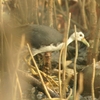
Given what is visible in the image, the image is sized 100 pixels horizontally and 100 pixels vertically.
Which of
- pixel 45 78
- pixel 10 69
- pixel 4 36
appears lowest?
pixel 45 78

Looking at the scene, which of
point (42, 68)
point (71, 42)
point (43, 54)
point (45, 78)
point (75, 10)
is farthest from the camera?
point (75, 10)

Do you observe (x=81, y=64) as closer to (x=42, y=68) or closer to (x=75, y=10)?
(x=42, y=68)

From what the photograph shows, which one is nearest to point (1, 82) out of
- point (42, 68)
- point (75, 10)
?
point (42, 68)

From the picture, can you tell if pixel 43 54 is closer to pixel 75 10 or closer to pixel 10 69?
pixel 75 10

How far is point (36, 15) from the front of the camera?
2188 mm

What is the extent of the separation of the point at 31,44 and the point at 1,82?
2.95 feet

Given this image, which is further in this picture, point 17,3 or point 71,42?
point 71,42

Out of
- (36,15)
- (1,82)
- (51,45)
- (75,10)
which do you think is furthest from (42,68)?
(75,10)

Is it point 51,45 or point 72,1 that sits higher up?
point 72,1

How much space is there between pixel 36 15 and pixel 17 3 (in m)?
0.13

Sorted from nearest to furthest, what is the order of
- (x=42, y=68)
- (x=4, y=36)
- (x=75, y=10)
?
(x=4, y=36), (x=42, y=68), (x=75, y=10)

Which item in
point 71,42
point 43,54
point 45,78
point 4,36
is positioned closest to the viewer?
point 4,36

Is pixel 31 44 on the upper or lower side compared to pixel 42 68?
upper

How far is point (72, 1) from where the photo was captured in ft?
10.1
